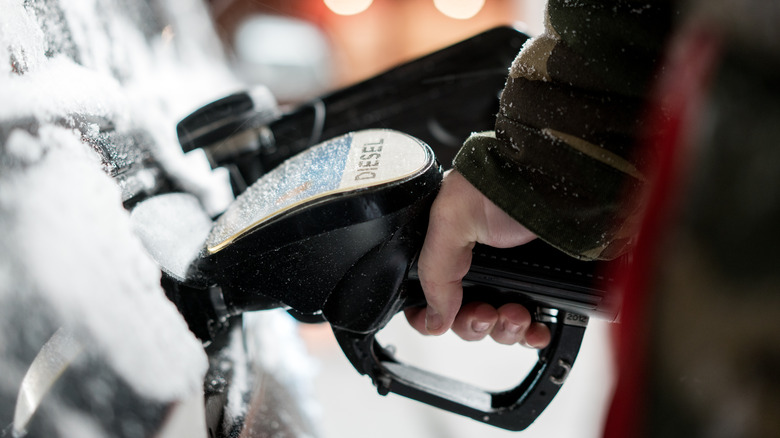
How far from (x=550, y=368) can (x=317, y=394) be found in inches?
18.6

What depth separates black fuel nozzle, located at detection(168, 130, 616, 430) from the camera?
469mm

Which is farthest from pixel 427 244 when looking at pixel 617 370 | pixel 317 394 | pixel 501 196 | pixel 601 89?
pixel 317 394

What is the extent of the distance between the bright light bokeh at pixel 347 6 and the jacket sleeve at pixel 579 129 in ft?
5.79

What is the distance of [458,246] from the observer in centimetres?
52

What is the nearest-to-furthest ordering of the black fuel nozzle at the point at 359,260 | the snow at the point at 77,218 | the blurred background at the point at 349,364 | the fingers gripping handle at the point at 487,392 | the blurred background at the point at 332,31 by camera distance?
the snow at the point at 77,218 < the black fuel nozzle at the point at 359,260 < the fingers gripping handle at the point at 487,392 < the blurred background at the point at 349,364 < the blurred background at the point at 332,31

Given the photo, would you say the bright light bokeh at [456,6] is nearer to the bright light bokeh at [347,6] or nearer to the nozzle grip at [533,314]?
the bright light bokeh at [347,6]

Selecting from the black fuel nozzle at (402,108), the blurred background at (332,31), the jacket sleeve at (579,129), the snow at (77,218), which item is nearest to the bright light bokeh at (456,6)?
the blurred background at (332,31)

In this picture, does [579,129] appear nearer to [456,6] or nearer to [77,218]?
[77,218]

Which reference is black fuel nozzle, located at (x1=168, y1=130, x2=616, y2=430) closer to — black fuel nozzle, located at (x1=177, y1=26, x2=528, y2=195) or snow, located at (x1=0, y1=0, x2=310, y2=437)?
snow, located at (x1=0, y1=0, x2=310, y2=437)

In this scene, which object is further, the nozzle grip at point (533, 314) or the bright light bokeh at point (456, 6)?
the bright light bokeh at point (456, 6)

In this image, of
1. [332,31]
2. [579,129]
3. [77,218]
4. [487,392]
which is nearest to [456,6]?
[332,31]

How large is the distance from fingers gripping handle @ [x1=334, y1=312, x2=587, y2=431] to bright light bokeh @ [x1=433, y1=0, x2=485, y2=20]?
2972mm

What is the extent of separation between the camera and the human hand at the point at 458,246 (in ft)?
1.65

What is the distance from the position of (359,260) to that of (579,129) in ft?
0.66
